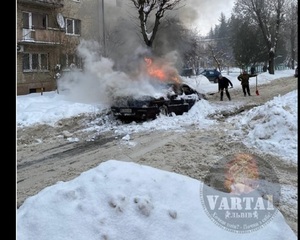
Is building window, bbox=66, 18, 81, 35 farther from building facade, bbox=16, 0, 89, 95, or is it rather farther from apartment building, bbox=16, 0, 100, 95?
building facade, bbox=16, 0, 89, 95

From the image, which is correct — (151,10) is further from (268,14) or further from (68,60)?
(268,14)

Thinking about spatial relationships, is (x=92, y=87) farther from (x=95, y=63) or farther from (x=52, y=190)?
(x=52, y=190)

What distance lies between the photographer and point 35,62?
74.1 ft

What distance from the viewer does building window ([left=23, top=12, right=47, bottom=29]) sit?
2189cm

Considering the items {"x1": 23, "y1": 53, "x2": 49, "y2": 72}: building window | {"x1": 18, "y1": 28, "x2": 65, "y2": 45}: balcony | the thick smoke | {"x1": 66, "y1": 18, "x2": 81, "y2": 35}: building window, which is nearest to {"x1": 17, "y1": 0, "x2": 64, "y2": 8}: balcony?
{"x1": 66, "y1": 18, "x2": 81, "y2": 35}: building window

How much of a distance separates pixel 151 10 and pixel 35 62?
29.0 ft

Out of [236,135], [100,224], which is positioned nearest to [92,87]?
[236,135]

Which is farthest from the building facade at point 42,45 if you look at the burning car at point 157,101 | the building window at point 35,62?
the burning car at point 157,101

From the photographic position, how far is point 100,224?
3268 millimetres

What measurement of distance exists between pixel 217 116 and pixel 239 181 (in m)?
6.89

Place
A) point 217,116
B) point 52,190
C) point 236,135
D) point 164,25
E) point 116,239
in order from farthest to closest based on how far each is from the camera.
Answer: point 164,25 → point 217,116 → point 236,135 → point 52,190 → point 116,239

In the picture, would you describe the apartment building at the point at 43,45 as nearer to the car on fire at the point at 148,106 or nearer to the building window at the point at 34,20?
the building window at the point at 34,20

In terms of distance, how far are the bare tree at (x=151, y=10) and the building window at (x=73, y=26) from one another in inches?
264

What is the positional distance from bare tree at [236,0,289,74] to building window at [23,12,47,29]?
55.3ft
